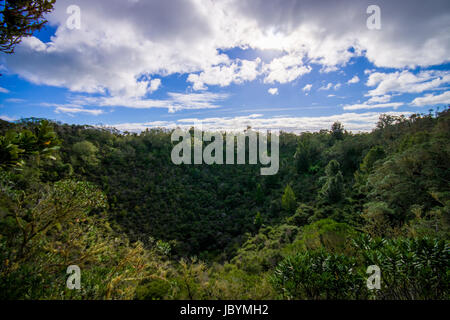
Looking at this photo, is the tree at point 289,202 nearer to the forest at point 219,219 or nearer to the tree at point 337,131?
the forest at point 219,219

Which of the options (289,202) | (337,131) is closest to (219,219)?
(289,202)

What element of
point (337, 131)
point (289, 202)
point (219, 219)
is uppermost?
point (337, 131)

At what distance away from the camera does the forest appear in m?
4.26

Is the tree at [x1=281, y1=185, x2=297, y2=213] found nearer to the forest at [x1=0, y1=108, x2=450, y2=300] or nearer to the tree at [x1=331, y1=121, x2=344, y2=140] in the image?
the forest at [x1=0, y1=108, x2=450, y2=300]

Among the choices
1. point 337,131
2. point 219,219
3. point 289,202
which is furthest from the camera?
point 337,131

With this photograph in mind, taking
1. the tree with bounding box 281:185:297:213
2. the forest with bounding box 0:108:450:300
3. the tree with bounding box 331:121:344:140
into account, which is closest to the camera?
the forest with bounding box 0:108:450:300

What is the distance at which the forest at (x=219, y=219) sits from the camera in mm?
4262

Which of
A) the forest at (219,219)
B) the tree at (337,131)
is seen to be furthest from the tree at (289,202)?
the tree at (337,131)

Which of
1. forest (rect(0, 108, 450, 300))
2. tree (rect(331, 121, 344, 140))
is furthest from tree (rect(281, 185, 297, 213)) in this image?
tree (rect(331, 121, 344, 140))

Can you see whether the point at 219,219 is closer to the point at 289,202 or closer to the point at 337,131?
the point at 289,202

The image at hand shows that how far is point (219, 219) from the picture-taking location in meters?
31.7

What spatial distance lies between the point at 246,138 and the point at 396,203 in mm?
46250
